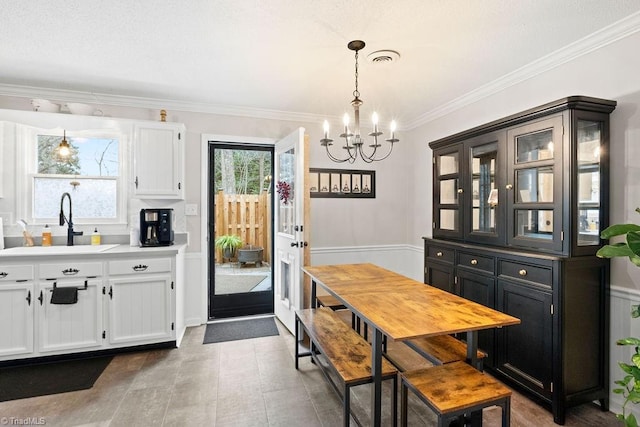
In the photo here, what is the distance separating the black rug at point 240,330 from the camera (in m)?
3.38

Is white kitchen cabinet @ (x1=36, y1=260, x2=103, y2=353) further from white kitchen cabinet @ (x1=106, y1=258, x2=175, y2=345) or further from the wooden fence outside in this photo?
the wooden fence outside

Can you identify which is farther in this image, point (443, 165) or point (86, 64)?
point (443, 165)

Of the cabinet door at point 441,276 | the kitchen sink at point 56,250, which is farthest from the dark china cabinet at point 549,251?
the kitchen sink at point 56,250

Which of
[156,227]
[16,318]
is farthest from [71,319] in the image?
[156,227]

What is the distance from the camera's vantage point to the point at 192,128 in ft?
12.1

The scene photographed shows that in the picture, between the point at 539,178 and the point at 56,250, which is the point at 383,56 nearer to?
the point at 539,178

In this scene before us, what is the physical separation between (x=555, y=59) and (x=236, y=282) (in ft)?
Answer: 13.1

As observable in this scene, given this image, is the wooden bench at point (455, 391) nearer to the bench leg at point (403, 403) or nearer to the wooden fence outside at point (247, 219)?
the bench leg at point (403, 403)

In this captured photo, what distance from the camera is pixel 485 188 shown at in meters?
2.75

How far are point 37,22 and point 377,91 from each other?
264 centimetres

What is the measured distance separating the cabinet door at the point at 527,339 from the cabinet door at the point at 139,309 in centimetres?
285

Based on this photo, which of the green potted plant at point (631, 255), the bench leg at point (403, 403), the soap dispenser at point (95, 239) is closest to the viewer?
the green potted plant at point (631, 255)

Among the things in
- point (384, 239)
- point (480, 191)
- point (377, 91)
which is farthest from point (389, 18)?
point (384, 239)

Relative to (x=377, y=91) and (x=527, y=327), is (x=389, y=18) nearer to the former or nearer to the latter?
(x=377, y=91)
